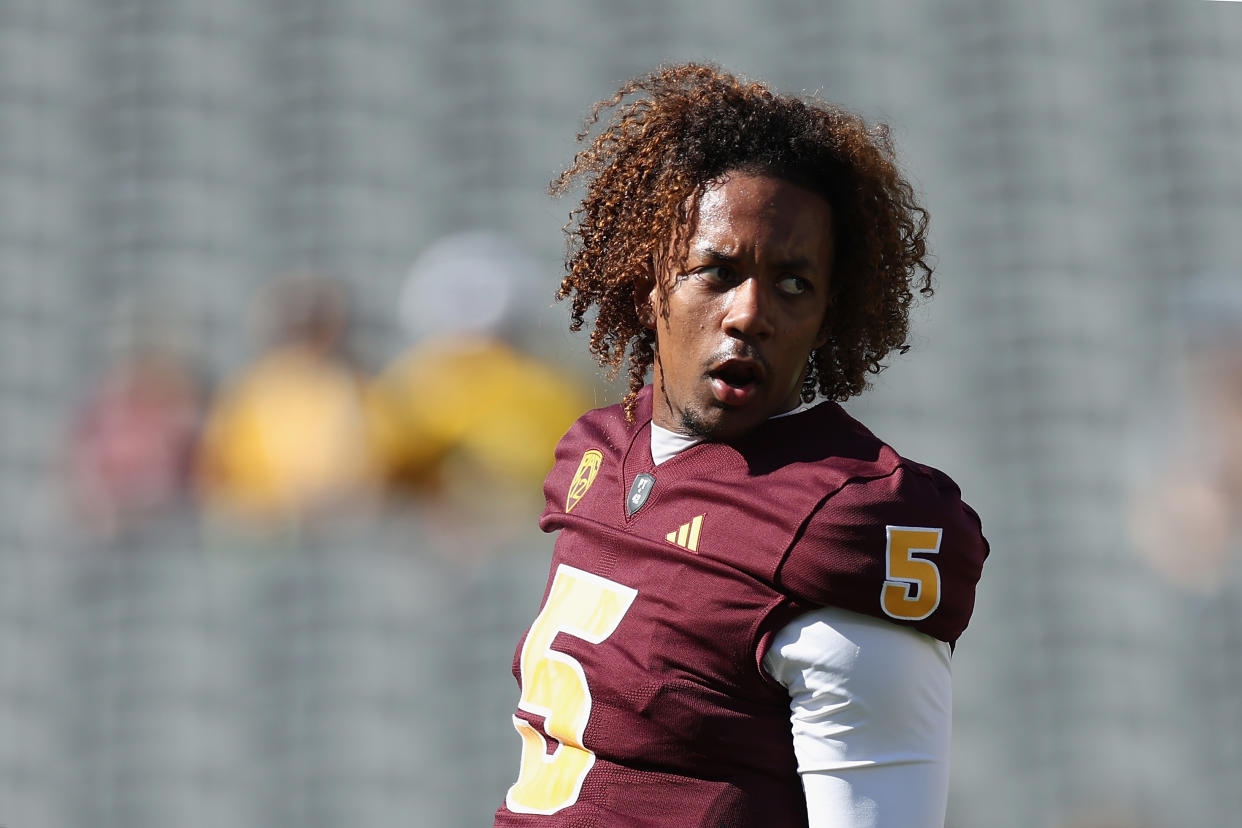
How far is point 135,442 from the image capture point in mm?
4039

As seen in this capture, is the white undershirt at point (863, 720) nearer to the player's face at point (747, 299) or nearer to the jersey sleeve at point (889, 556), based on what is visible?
the jersey sleeve at point (889, 556)

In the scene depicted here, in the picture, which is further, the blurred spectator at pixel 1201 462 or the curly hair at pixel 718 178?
the blurred spectator at pixel 1201 462

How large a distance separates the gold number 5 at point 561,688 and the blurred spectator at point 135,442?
8.63ft

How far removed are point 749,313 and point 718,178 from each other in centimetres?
15

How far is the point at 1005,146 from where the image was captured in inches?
209

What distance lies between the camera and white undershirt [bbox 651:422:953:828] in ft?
4.17

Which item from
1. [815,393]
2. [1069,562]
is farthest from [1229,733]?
[815,393]

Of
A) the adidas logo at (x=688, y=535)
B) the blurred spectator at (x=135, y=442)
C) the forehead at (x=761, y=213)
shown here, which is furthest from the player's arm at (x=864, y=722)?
the blurred spectator at (x=135, y=442)

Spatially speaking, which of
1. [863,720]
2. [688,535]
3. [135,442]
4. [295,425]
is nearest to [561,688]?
[688,535]

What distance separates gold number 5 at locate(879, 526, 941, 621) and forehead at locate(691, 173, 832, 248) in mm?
299

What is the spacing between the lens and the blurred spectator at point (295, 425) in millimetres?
3695

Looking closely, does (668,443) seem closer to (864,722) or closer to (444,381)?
(864,722)

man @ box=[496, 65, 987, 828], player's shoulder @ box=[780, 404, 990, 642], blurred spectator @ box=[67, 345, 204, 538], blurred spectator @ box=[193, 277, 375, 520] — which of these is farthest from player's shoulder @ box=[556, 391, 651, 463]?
blurred spectator @ box=[67, 345, 204, 538]

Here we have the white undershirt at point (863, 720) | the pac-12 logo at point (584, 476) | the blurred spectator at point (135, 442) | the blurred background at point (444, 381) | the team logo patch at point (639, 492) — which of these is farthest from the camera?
the blurred spectator at point (135, 442)
